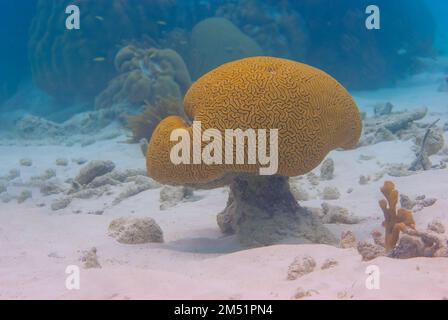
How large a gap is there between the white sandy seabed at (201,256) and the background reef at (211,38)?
31.5 feet

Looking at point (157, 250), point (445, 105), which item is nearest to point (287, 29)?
point (445, 105)

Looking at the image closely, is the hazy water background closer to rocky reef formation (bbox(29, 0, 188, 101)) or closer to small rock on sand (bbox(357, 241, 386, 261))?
rocky reef formation (bbox(29, 0, 188, 101))

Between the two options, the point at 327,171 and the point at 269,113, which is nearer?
the point at 269,113

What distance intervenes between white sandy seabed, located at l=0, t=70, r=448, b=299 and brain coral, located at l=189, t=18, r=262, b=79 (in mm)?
9109

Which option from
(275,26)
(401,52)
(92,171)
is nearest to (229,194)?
(92,171)

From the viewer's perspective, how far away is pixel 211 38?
16516mm

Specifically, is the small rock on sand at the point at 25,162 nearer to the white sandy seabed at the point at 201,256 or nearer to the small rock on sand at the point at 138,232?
the white sandy seabed at the point at 201,256

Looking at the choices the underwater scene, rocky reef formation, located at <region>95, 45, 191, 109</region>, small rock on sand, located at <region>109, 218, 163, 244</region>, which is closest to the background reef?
rocky reef formation, located at <region>95, 45, 191, 109</region>

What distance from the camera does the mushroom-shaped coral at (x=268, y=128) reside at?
414 centimetres

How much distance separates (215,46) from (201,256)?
529 inches

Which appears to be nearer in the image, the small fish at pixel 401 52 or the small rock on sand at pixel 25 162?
the small rock on sand at pixel 25 162

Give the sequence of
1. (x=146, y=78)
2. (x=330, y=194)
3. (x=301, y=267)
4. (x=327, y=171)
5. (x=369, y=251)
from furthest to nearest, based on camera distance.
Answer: (x=146, y=78)
(x=327, y=171)
(x=330, y=194)
(x=369, y=251)
(x=301, y=267)

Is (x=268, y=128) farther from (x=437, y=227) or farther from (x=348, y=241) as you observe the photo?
(x=437, y=227)

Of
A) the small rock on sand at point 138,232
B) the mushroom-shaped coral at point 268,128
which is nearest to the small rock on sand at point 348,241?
the mushroom-shaped coral at point 268,128
